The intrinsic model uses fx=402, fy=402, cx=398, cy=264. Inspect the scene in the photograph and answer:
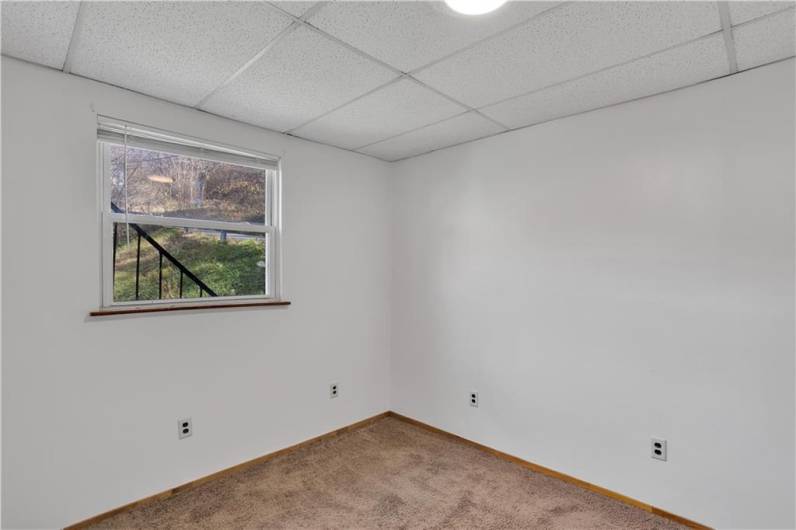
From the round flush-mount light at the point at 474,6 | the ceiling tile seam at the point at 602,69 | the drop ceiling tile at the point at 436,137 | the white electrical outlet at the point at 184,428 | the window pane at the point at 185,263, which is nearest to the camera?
the round flush-mount light at the point at 474,6

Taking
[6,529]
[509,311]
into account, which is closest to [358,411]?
[509,311]

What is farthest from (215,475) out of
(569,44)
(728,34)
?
(728,34)

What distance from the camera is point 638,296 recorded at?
231 centimetres

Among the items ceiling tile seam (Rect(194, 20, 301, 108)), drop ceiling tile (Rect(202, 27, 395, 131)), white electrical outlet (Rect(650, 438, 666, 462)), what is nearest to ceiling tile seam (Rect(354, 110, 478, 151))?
drop ceiling tile (Rect(202, 27, 395, 131))

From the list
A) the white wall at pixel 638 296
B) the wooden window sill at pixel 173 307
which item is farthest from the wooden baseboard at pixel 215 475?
the wooden window sill at pixel 173 307

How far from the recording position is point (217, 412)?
261 centimetres

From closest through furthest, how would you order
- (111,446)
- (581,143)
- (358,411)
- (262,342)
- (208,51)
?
1. (208,51)
2. (111,446)
3. (581,143)
4. (262,342)
5. (358,411)

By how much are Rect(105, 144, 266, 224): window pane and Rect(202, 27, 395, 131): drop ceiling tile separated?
0.39 meters

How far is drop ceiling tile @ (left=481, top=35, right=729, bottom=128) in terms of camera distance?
6.01 feet

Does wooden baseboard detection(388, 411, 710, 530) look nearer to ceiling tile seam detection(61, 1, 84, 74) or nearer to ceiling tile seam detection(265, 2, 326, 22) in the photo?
ceiling tile seam detection(265, 2, 326, 22)

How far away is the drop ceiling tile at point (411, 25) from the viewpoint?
58.9 inches

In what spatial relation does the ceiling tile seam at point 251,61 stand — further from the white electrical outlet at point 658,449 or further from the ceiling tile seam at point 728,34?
the white electrical outlet at point 658,449

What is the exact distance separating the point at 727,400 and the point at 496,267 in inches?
58.5

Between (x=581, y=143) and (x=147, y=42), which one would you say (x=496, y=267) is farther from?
(x=147, y=42)
